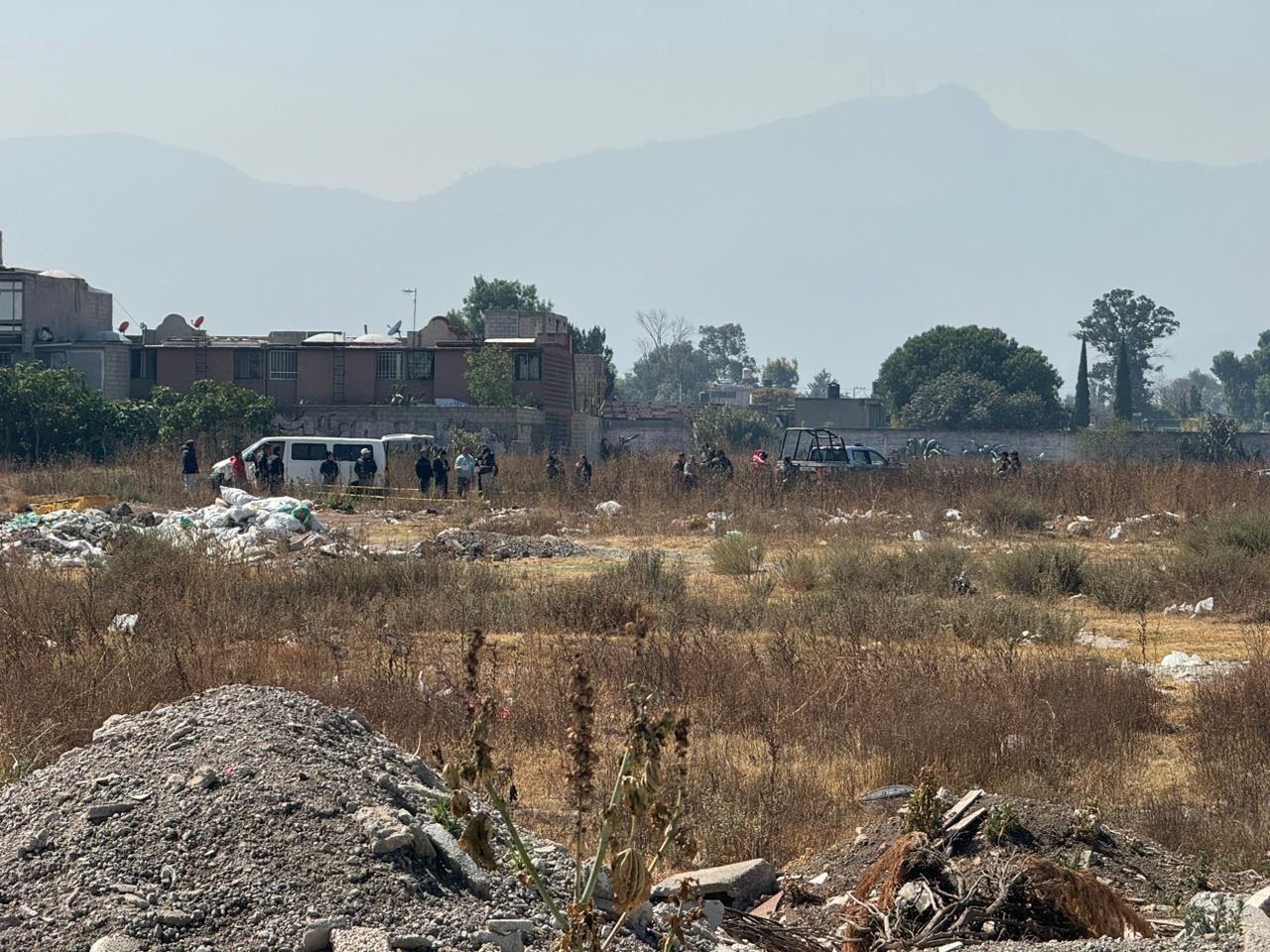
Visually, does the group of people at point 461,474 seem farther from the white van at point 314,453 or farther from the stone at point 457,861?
the stone at point 457,861

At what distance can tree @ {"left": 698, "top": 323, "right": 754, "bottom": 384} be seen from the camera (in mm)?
191625

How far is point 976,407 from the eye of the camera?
87875 millimetres

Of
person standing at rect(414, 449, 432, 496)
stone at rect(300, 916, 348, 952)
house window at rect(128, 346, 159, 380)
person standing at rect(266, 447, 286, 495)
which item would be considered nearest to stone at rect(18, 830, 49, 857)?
stone at rect(300, 916, 348, 952)

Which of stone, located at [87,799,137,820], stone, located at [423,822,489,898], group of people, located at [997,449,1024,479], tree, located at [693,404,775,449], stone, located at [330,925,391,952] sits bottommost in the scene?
stone, located at [330,925,391,952]

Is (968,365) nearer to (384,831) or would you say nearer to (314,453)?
(314,453)

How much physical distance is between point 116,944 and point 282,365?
5381 centimetres

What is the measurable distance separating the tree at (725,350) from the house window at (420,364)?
133m

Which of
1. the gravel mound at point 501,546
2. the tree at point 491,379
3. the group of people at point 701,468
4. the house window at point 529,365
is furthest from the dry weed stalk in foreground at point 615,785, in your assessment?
the house window at point 529,365

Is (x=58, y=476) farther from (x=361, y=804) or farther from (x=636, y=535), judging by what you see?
(x=361, y=804)

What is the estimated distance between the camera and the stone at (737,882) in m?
6.60

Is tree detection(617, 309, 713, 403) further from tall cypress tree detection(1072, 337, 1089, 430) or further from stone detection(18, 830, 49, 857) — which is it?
stone detection(18, 830, 49, 857)

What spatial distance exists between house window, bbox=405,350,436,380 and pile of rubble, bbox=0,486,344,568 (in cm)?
3251

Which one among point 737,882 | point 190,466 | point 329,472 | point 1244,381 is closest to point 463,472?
point 329,472

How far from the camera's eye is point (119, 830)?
235 inches
